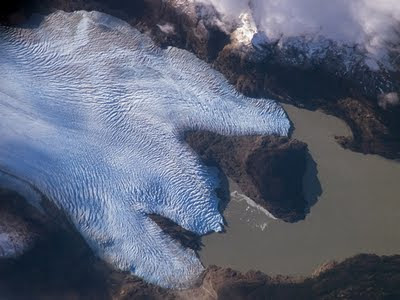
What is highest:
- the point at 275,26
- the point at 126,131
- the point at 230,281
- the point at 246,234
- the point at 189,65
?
the point at 275,26

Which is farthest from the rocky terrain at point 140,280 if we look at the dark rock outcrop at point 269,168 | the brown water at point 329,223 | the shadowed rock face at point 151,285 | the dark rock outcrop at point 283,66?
the dark rock outcrop at point 283,66

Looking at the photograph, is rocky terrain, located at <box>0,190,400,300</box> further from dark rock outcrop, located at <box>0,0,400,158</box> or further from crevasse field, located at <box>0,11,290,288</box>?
dark rock outcrop, located at <box>0,0,400,158</box>

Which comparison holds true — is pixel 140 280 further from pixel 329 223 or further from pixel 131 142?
pixel 329 223

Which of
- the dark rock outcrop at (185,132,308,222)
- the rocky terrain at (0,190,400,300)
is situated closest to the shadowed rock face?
the rocky terrain at (0,190,400,300)

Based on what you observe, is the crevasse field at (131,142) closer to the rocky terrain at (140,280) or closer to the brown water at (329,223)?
the rocky terrain at (140,280)

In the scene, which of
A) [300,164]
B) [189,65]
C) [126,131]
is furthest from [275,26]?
[126,131]

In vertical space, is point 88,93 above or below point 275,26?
below

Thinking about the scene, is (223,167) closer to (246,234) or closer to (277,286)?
(246,234)
